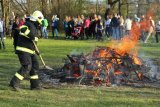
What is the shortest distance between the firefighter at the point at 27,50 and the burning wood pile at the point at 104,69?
112cm

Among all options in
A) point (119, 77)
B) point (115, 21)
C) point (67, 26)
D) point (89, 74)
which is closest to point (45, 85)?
point (89, 74)

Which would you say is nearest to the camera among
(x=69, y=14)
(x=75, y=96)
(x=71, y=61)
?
(x=75, y=96)

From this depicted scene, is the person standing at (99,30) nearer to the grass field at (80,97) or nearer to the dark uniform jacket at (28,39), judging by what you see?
the grass field at (80,97)

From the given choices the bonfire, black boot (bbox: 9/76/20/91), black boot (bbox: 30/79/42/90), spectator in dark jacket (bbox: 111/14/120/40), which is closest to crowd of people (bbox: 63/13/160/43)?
Answer: spectator in dark jacket (bbox: 111/14/120/40)

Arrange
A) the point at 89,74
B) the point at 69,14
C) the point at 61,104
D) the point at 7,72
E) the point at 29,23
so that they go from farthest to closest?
the point at 69,14
the point at 7,72
the point at 89,74
the point at 29,23
the point at 61,104

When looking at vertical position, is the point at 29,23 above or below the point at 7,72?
above

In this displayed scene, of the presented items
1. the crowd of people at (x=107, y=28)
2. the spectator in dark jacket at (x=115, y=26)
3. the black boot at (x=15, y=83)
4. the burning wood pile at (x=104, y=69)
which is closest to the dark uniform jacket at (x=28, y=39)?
the black boot at (x=15, y=83)

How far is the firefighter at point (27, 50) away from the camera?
34.0ft

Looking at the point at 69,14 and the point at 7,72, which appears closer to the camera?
the point at 7,72

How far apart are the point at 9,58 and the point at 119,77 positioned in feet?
24.3

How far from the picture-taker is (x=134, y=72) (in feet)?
37.9

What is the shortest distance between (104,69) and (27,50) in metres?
2.26

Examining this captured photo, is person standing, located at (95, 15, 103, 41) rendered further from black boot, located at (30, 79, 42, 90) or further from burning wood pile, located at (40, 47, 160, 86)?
black boot, located at (30, 79, 42, 90)

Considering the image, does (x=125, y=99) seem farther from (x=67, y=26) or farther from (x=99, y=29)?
(x=67, y=26)
